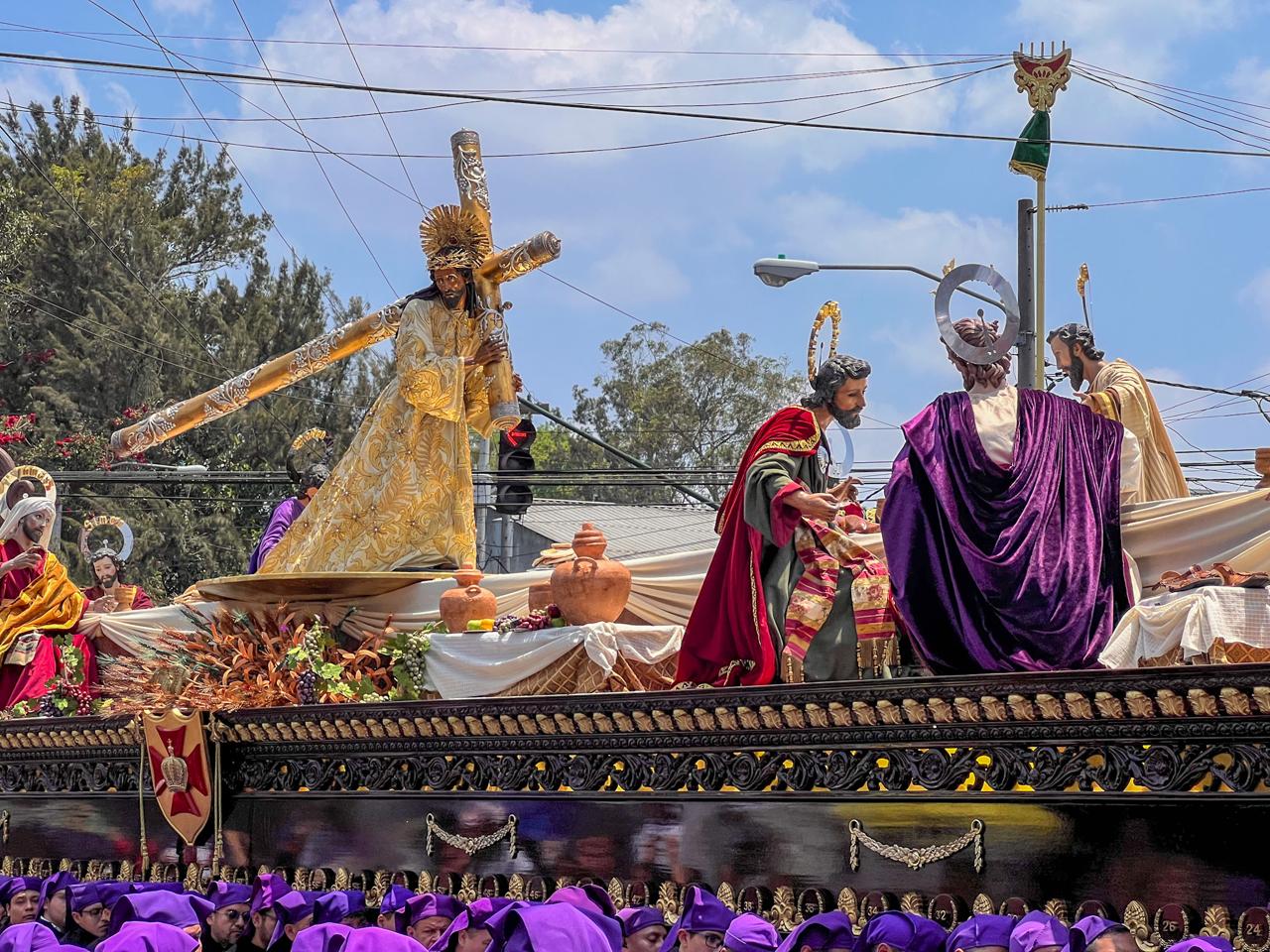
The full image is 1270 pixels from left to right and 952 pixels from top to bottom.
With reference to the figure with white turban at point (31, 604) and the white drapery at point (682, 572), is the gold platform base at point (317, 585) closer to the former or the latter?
the white drapery at point (682, 572)

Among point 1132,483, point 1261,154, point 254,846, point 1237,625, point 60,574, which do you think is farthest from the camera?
point 60,574

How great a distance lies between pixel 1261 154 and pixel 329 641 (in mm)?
5774

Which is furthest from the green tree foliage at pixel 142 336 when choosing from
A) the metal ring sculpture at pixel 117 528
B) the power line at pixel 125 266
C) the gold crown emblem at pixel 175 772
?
the gold crown emblem at pixel 175 772

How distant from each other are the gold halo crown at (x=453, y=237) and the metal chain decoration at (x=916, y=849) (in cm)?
430

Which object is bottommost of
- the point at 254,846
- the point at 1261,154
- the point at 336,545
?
the point at 254,846

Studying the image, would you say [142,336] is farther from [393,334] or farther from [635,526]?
[393,334]

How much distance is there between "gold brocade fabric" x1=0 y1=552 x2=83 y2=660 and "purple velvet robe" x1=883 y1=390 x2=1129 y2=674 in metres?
6.07

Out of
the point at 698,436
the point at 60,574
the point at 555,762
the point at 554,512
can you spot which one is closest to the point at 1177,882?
the point at 555,762

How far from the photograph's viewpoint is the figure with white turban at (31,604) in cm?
1045

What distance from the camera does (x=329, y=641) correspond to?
8.61 m

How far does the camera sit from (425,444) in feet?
30.3

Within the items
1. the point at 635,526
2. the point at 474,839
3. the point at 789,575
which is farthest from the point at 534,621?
the point at 635,526

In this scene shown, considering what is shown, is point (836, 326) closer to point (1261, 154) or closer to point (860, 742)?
point (860, 742)

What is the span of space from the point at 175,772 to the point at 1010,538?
14.5ft
